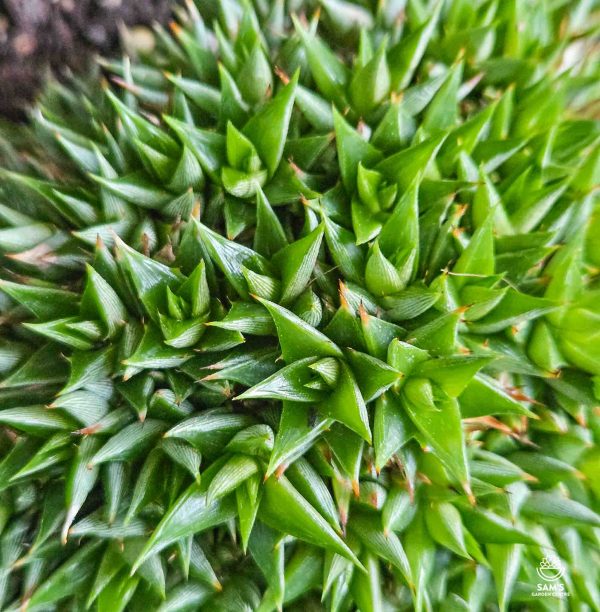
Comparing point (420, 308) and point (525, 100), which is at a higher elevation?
point (525, 100)

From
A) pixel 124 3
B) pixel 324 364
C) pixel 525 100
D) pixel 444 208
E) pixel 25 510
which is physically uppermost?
pixel 124 3

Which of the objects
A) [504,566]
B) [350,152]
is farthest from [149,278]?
[504,566]

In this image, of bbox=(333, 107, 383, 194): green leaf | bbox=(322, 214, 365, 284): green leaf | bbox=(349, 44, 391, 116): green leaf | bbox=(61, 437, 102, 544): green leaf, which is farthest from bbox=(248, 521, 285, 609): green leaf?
bbox=(349, 44, 391, 116): green leaf

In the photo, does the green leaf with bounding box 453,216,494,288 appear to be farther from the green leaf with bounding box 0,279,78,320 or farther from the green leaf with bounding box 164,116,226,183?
the green leaf with bounding box 0,279,78,320

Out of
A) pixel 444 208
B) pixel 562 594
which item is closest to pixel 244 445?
pixel 444 208

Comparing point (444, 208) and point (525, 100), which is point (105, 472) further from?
point (525, 100)

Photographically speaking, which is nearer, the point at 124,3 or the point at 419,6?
the point at 419,6

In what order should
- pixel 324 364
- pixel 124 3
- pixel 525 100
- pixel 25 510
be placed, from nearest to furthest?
pixel 324 364 → pixel 25 510 → pixel 525 100 → pixel 124 3
